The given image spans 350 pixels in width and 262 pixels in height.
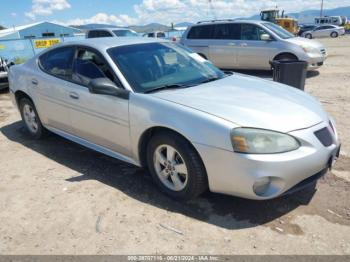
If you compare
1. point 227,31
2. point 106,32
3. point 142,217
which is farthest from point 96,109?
point 106,32

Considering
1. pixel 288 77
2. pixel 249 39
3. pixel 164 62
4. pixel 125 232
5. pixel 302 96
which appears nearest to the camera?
pixel 125 232

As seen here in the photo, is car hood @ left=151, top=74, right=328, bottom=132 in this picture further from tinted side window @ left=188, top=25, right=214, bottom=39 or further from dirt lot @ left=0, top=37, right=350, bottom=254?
tinted side window @ left=188, top=25, right=214, bottom=39

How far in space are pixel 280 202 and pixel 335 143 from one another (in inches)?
29.9

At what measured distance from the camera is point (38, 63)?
5.02m

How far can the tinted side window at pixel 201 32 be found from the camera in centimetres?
1159

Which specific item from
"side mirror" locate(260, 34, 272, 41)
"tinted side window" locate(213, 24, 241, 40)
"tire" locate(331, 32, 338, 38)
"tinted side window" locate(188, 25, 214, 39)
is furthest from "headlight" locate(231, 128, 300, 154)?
"tire" locate(331, 32, 338, 38)

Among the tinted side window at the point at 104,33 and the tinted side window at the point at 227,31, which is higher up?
the tinted side window at the point at 227,31

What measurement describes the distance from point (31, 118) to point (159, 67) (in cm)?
256

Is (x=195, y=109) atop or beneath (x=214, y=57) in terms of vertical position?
atop

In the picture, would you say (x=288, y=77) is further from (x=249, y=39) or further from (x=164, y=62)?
(x=249, y=39)

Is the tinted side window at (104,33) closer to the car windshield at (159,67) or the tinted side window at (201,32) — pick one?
the tinted side window at (201,32)

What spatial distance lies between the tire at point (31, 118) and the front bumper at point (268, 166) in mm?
3126

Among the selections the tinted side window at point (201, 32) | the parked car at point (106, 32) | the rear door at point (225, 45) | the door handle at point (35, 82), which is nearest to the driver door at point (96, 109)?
the door handle at point (35, 82)

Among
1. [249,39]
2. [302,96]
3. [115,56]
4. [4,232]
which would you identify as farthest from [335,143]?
[249,39]
